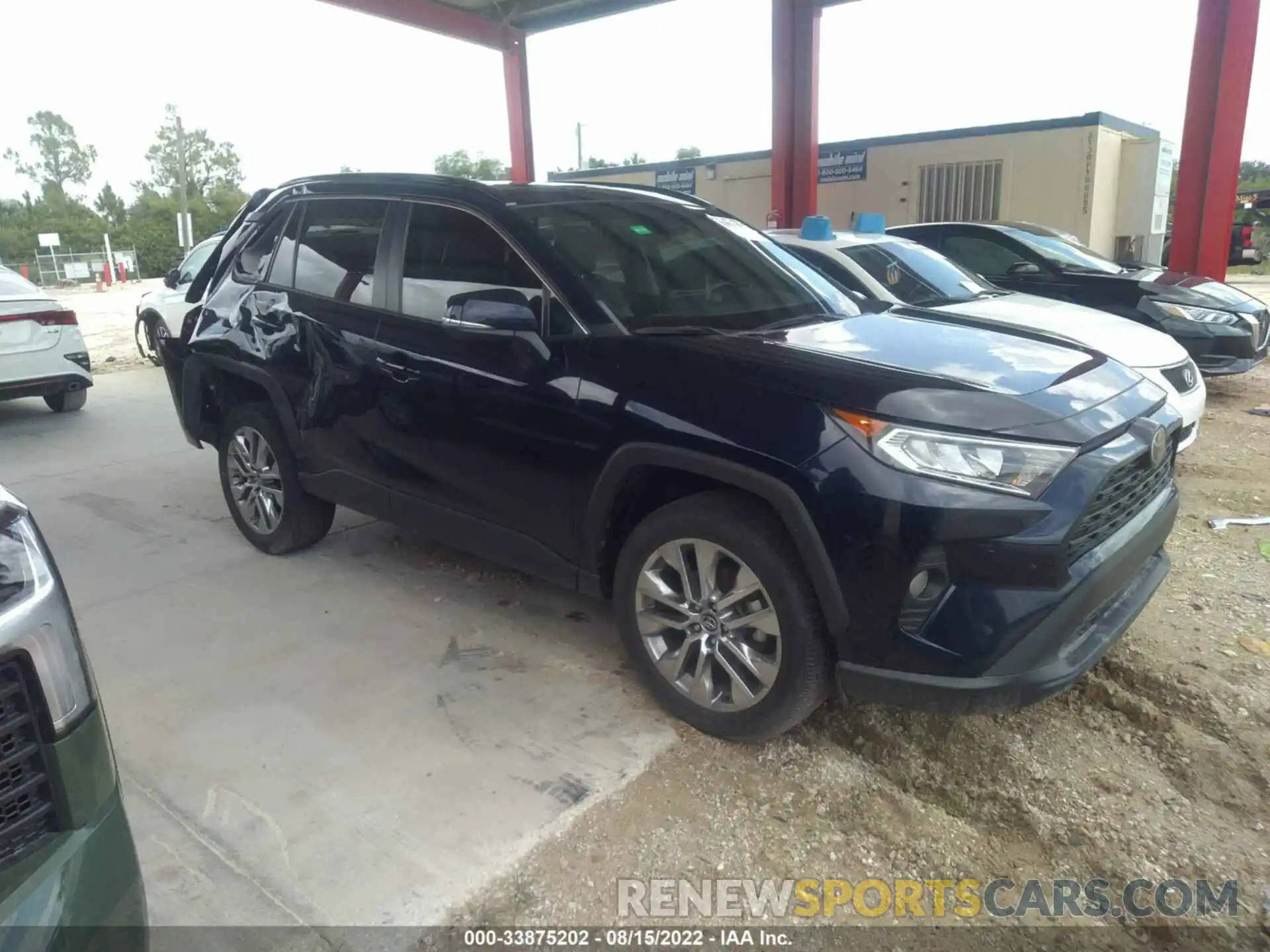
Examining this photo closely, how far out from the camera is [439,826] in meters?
2.59

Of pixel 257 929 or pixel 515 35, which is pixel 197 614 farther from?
pixel 515 35

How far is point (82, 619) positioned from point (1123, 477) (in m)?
4.20

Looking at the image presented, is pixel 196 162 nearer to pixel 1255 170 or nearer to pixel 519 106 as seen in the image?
pixel 519 106

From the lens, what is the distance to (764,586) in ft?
8.71

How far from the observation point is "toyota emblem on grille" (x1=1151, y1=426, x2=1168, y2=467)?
2.79 metres

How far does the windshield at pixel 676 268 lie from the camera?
325 cm

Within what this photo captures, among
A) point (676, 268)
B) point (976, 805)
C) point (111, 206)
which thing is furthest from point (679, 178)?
point (111, 206)

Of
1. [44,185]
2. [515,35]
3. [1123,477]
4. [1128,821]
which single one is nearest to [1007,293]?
[1123,477]

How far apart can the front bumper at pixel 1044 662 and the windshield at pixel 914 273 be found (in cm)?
→ 383

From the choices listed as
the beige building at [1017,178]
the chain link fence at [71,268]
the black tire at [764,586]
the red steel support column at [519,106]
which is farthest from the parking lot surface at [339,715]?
the chain link fence at [71,268]

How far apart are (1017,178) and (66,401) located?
1218cm

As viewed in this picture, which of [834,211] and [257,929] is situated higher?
[834,211]

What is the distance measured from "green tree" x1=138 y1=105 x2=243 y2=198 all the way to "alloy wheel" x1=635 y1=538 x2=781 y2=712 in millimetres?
76167

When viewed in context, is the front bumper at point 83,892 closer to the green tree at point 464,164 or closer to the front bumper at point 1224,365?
the front bumper at point 1224,365
